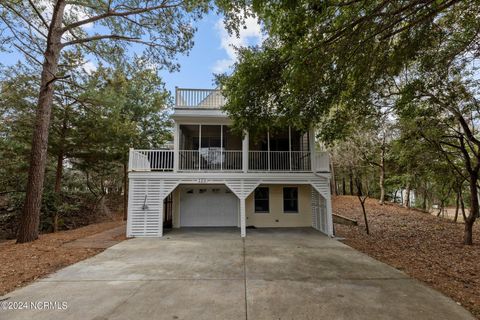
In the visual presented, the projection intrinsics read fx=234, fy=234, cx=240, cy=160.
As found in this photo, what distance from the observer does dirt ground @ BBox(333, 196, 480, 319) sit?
4.52 metres

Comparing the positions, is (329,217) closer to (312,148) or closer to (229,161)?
(312,148)

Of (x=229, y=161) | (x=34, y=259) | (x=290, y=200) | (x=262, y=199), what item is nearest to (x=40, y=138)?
(x=34, y=259)

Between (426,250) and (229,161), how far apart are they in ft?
25.7

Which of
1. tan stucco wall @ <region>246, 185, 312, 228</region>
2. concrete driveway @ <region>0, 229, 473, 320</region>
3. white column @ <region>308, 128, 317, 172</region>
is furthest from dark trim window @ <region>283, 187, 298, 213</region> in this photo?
concrete driveway @ <region>0, 229, 473, 320</region>

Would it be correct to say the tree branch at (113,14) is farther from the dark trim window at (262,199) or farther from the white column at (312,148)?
the dark trim window at (262,199)

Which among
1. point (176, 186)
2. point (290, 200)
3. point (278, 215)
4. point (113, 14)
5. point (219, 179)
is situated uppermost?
point (113, 14)

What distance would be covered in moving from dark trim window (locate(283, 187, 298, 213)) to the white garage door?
2.43m

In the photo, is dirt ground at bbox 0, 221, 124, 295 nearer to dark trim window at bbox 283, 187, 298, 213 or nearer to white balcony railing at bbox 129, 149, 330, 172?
white balcony railing at bbox 129, 149, 330, 172

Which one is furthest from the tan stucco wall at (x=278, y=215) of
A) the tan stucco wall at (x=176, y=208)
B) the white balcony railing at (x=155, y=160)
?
the white balcony railing at (x=155, y=160)

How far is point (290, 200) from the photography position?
11.6 m

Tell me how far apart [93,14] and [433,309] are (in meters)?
12.5

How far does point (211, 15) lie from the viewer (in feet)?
26.5

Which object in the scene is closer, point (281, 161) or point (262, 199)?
point (281, 161)

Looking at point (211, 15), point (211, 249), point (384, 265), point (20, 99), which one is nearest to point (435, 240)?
point (384, 265)
